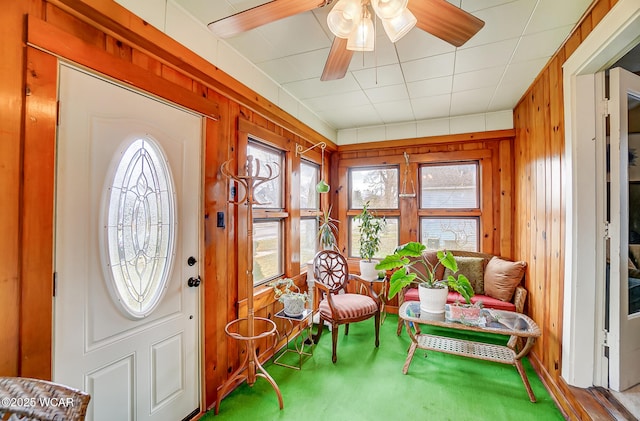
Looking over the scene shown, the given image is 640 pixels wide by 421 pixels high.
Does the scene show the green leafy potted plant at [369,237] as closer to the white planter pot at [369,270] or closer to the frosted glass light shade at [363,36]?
the white planter pot at [369,270]

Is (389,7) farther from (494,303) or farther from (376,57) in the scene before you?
(494,303)

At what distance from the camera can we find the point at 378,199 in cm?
413

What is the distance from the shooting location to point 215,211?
2068 millimetres

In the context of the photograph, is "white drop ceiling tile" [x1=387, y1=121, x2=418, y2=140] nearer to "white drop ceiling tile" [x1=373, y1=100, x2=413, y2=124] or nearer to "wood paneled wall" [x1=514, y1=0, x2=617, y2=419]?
"white drop ceiling tile" [x1=373, y1=100, x2=413, y2=124]

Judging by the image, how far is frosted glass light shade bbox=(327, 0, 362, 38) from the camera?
47.9 inches

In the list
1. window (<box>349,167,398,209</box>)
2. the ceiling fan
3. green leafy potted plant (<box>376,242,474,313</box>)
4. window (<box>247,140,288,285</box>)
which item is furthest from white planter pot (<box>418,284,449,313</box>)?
the ceiling fan

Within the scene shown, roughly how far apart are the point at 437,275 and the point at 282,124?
253 cm

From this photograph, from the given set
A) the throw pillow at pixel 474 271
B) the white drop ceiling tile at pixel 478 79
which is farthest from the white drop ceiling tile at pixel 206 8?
the throw pillow at pixel 474 271

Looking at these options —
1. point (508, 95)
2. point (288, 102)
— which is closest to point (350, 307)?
point (288, 102)

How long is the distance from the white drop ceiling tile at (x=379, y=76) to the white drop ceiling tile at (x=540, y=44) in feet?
2.84

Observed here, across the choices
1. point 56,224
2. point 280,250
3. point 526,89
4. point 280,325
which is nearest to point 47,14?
Result: point 56,224

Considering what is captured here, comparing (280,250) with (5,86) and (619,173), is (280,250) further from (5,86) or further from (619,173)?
(619,173)

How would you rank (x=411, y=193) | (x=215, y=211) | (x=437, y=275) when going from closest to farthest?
(x=215, y=211) < (x=437, y=275) < (x=411, y=193)

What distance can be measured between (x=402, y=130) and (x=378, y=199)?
1.01 m
